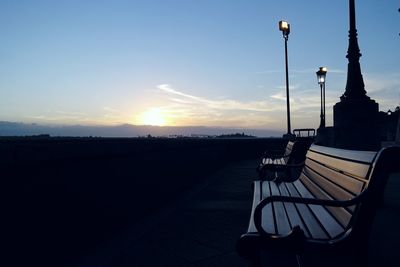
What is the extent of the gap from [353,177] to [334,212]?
0.49m

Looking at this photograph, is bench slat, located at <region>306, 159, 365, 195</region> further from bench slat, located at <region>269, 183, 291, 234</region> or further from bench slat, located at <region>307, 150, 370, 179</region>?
bench slat, located at <region>269, 183, 291, 234</region>

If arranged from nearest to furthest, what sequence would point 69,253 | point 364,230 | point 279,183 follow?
1. point 364,230
2. point 69,253
3. point 279,183

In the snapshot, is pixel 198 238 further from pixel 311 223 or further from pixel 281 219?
Answer: pixel 311 223

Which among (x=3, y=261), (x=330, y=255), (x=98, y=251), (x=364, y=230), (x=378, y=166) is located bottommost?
(x=98, y=251)

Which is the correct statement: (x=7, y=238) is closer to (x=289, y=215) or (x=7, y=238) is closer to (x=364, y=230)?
(x=289, y=215)

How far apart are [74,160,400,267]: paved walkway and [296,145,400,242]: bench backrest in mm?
970

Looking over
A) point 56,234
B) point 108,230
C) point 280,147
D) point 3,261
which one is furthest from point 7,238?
point 280,147

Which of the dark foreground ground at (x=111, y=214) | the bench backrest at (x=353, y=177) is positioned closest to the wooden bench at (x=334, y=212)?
the bench backrest at (x=353, y=177)

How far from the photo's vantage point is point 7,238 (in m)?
2.96

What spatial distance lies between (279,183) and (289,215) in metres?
1.99

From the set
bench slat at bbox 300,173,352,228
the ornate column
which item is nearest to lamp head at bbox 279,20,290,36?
the ornate column

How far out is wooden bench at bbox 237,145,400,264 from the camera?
2.08 m

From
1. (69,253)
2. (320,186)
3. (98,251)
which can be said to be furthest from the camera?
(98,251)

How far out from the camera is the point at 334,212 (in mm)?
2832
